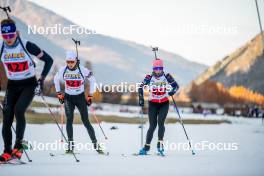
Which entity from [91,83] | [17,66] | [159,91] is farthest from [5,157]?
[159,91]

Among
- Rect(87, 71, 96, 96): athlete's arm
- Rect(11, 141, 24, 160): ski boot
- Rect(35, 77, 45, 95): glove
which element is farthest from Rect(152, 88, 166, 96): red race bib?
Rect(11, 141, 24, 160): ski boot

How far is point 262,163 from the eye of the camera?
9.36m

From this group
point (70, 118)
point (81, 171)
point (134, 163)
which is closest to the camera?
point (81, 171)

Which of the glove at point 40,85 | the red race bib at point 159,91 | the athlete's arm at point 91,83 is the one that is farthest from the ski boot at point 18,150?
the red race bib at point 159,91

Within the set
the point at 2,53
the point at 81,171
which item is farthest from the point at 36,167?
the point at 2,53

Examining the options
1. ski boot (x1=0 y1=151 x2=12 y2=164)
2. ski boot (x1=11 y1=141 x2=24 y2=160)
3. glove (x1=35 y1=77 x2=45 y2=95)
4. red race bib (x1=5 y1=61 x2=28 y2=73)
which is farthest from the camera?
glove (x1=35 y1=77 x2=45 y2=95)

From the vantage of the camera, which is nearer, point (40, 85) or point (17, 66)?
point (17, 66)

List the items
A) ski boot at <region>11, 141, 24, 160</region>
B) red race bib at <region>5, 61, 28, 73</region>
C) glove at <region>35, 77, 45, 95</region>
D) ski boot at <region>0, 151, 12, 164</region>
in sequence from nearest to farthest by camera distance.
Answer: ski boot at <region>0, 151, 12, 164</region> < ski boot at <region>11, 141, 24, 160</region> < red race bib at <region>5, 61, 28, 73</region> < glove at <region>35, 77, 45, 95</region>

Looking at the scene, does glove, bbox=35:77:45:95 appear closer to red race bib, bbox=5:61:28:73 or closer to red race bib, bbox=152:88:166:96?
red race bib, bbox=5:61:28:73

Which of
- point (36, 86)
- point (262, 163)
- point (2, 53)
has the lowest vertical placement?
point (262, 163)

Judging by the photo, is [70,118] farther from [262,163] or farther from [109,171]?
[262,163]

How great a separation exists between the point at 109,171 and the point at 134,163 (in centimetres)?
133

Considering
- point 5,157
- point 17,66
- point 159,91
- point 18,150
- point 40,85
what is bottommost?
point 5,157

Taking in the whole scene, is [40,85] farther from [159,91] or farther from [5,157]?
[159,91]
